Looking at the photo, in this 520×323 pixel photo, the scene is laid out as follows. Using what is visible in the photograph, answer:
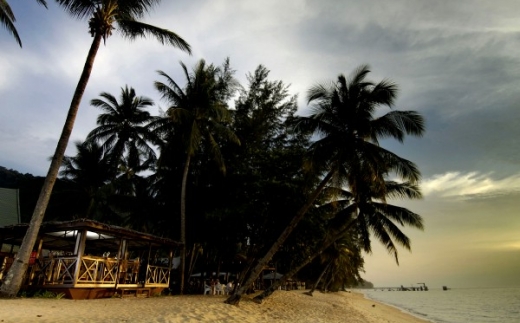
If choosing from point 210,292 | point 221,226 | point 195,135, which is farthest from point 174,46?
point 210,292

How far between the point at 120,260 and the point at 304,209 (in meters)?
8.14

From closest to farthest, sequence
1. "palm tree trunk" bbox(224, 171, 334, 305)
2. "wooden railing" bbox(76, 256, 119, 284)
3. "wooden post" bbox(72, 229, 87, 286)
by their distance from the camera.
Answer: "wooden post" bbox(72, 229, 87, 286), "wooden railing" bbox(76, 256, 119, 284), "palm tree trunk" bbox(224, 171, 334, 305)

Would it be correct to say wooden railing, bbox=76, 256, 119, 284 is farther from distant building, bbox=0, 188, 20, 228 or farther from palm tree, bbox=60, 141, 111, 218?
palm tree, bbox=60, 141, 111, 218

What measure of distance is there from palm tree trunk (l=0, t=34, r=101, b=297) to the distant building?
8.99 m

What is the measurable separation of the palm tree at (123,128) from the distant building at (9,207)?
5.95 m

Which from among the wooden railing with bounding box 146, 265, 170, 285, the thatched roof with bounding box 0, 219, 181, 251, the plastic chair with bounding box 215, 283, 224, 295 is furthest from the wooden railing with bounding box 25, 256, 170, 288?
the plastic chair with bounding box 215, 283, 224, 295

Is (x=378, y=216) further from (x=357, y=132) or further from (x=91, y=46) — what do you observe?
(x=91, y=46)

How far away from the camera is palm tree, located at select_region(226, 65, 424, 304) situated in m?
13.9

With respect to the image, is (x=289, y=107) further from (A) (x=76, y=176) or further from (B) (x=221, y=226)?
(A) (x=76, y=176)

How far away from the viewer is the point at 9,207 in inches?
741

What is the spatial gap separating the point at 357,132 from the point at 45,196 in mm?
12706

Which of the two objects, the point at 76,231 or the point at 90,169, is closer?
the point at 76,231

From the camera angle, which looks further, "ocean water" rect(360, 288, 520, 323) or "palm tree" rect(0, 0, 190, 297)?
"ocean water" rect(360, 288, 520, 323)

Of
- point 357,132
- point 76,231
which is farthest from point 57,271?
point 357,132
